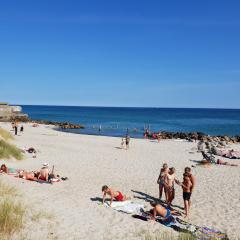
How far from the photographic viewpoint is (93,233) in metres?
9.73

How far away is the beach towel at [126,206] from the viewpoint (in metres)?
12.4

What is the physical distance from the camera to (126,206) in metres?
12.7

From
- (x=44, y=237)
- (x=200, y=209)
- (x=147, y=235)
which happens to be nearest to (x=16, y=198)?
(x=44, y=237)

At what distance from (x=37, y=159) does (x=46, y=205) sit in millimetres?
11969

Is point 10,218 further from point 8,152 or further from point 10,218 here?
point 8,152

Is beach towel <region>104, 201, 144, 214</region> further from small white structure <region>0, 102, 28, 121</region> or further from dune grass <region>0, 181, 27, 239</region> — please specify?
small white structure <region>0, 102, 28, 121</region>

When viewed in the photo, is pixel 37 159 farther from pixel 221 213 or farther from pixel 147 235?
pixel 147 235

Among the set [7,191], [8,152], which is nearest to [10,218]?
[7,191]

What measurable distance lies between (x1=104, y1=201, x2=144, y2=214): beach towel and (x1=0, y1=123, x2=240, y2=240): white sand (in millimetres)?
465

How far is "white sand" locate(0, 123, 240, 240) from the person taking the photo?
10.4 m

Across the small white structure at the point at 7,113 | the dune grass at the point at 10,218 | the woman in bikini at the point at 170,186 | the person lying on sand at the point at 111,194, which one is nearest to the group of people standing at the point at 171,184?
the woman in bikini at the point at 170,186

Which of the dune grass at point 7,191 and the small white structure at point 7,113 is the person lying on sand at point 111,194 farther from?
the small white structure at point 7,113

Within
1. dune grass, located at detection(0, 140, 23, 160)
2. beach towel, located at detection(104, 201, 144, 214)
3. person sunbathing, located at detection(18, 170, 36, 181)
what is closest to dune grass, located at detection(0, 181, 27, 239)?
beach towel, located at detection(104, 201, 144, 214)

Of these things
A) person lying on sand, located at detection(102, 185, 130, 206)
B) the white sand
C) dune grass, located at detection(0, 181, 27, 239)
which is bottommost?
the white sand
